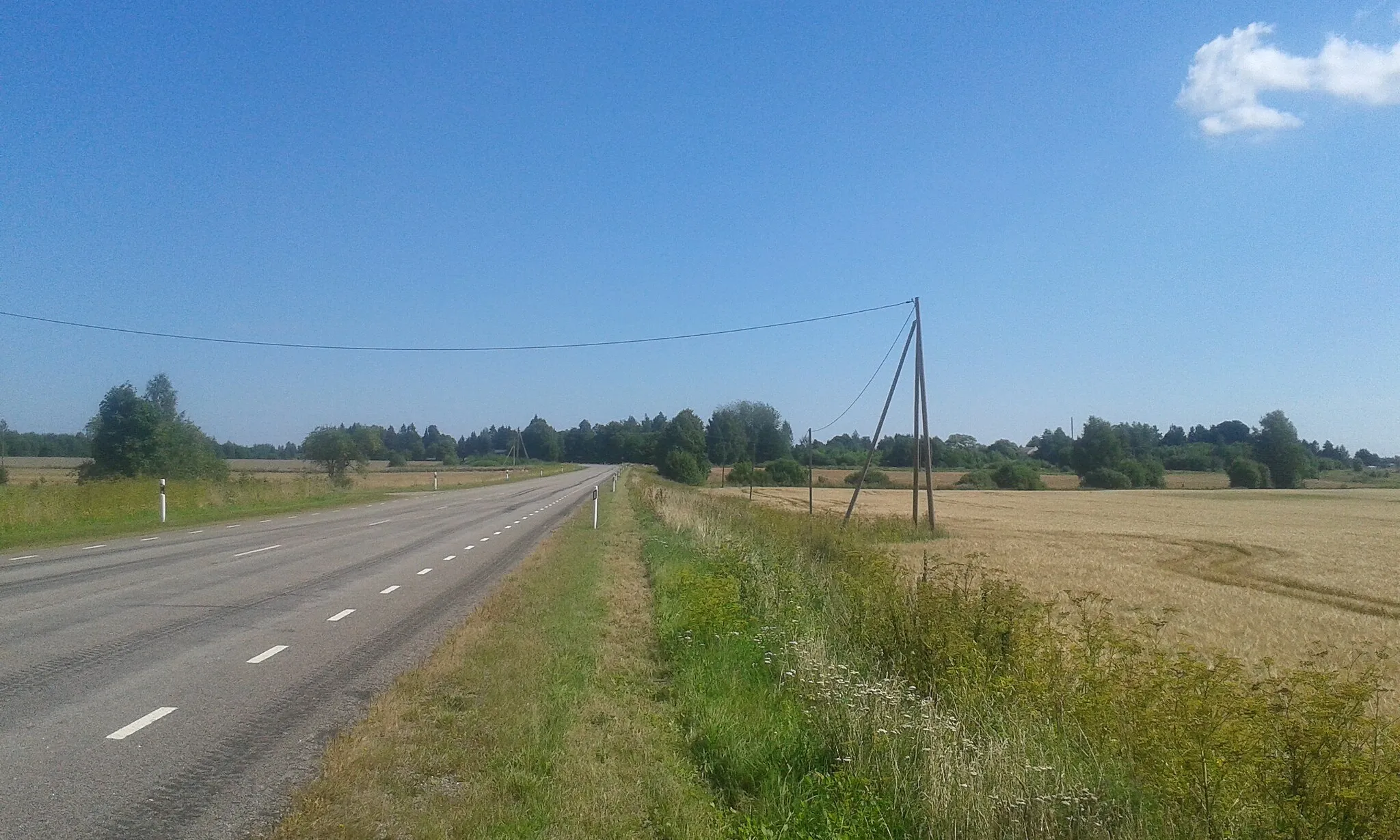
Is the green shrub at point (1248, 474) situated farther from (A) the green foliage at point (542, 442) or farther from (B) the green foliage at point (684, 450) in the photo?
(A) the green foliage at point (542, 442)

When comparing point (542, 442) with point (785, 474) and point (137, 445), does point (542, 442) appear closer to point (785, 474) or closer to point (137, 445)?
point (785, 474)

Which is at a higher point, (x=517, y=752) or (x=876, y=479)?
(x=876, y=479)

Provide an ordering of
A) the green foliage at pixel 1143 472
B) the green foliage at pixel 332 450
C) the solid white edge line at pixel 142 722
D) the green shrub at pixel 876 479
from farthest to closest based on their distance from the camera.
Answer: the green foliage at pixel 1143 472 < the green shrub at pixel 876 479 < the green foliage at pixel 332 450 < the solid white edge line at pixel 142 722

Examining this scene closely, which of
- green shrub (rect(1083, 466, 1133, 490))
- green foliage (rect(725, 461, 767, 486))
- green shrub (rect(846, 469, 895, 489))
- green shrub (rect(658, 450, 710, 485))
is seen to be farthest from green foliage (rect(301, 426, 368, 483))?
green shrub (rect(1083, 466, 1133, 490))

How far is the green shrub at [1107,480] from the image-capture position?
10775 centimetres

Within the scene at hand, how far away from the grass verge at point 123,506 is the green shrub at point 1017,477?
8548cm

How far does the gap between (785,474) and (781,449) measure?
17988 millimetres

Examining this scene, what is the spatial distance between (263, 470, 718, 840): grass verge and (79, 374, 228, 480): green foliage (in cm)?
4524

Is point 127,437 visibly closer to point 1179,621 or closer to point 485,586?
point 485,586

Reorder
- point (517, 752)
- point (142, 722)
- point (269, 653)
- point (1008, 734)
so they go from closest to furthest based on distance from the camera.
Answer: point (1008, 734) → point (517, 752) → point (142, 722) → point (269, 653)

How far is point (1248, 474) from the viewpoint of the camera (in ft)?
339

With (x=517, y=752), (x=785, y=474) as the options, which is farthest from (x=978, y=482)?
(x=517, y=752)

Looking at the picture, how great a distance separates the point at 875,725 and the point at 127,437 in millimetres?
53914

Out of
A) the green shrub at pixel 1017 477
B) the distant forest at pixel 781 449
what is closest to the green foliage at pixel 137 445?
the distant forest at pixel 781 449
